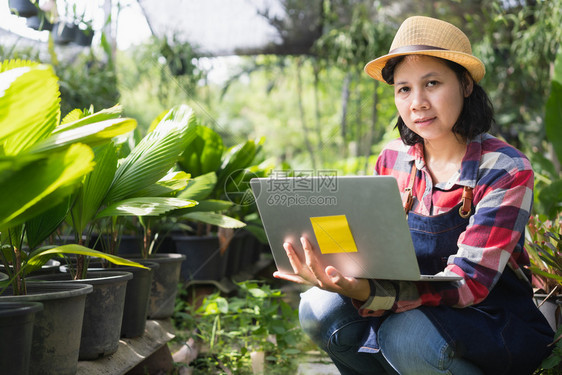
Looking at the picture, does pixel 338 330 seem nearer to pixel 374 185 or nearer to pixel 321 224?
pixel 321 224

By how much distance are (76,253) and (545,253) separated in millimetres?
1096

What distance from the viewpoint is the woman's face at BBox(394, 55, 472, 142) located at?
128 centimetres

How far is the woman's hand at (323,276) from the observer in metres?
1.15

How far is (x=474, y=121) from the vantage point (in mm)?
1304

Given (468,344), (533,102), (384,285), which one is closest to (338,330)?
(384,285)

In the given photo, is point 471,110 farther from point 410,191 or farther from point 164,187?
point 164,187

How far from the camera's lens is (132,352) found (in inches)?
57.1

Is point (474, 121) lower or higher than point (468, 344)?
higher

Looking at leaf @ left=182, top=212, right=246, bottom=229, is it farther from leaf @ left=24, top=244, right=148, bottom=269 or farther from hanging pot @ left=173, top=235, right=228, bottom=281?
hanging pot @ left=173, top=235, right=228, bottom=281

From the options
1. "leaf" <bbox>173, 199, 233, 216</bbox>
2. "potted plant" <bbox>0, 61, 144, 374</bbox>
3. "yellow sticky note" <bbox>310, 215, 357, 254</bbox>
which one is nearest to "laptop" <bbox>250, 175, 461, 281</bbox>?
"yellow sticky note" <bbox>310, 215, 357, 254</bbox>

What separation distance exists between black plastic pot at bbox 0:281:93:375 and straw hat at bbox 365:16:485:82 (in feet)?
3.00

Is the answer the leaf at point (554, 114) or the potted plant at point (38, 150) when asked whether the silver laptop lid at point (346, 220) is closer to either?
the potted plant at point (38, 150)

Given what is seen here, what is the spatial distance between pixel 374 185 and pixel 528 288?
515mm

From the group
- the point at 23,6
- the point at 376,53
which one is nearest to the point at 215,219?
the point at 23,6
